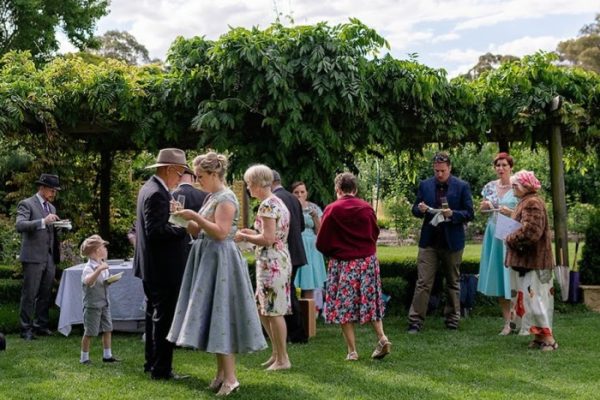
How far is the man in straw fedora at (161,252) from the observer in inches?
210

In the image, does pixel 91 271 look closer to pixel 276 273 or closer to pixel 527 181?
pixel 276 273

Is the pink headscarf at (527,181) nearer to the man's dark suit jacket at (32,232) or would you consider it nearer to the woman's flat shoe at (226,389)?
the woman's flat shoe at (226,389)

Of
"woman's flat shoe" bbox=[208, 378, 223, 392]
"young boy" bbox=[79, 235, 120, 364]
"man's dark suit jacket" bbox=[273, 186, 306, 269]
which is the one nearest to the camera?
"woman's flat shoe" bbox=[208, 378, 223, 392]

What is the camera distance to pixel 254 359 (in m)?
6.47

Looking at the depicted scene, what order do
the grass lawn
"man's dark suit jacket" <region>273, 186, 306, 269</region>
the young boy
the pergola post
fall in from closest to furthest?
the grass lawn, the young boy, "man's dark suit jacket" <region>273, 186, 306, 269</region>, the pergola post

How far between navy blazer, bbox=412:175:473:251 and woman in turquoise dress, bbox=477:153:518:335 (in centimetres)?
18

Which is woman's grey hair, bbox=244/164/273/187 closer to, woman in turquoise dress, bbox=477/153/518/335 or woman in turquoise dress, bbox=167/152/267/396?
woman in turquoise dress, bbox=167/152/267/396

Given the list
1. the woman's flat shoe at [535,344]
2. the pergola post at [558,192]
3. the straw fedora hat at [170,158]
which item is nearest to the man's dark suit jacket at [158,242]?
the straw fedora hat at [170,158]

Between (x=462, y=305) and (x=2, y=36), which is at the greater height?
(x=2, y=36)

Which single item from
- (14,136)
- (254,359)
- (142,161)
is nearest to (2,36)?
(142,161)

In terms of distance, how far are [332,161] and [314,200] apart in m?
0.48

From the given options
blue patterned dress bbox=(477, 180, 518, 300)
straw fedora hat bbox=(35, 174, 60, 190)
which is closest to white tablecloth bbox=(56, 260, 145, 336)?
straw fedora hat bbox=(35, 174, 60, 190)

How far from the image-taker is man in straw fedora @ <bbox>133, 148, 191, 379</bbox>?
5.33 meters

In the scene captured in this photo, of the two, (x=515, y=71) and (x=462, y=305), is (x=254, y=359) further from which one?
(x=515, y=71)
